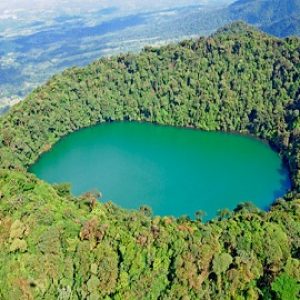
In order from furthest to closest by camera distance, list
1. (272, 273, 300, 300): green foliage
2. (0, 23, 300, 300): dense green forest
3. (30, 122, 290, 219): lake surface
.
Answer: (30, 122, 290, 219): lake surface < (0, 23, 300, 300): dense green forest < (272, 273, 300, 300): green foliage

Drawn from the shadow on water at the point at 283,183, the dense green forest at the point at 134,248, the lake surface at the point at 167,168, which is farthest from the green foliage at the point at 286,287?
the shadow on water at the point at 283,183

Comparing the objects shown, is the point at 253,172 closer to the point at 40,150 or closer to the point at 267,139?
the point at 267,139

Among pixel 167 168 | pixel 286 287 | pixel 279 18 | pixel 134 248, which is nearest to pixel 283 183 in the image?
pixel 167 168

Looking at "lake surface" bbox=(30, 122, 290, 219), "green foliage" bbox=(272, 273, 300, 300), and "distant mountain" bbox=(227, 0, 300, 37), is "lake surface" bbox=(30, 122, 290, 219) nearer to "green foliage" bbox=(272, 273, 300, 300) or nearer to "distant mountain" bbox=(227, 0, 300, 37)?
"green foliage" bbox=(272, 273, 300, 300)

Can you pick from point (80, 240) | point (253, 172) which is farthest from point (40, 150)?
point (80, 240)

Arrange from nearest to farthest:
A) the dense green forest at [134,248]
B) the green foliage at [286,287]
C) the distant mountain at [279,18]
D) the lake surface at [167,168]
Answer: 1. the green foliage at [286,287]
2. the dense green forest at [134,248]
3. the lake surface at [167,168]
4. the distant mountain at [279,18]

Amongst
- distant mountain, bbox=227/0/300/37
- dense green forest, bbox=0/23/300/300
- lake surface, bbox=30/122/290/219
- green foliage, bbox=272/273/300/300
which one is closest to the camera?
green foliage, bbox=272/273/300/300

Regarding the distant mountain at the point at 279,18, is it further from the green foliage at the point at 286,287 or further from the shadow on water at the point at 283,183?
the green foliage at the point at 286,287

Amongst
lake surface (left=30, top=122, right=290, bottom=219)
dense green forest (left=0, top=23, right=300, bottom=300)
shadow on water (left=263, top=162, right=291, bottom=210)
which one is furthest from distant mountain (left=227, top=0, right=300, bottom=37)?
dense green forest (left=0, top=23, right=300, bottom=300)
